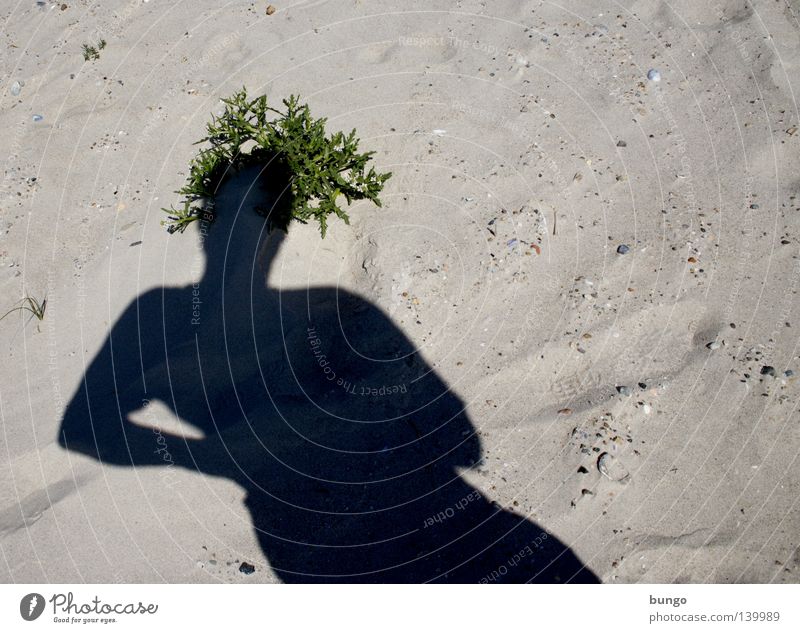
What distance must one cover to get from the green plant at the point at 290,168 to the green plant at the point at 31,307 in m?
1.33

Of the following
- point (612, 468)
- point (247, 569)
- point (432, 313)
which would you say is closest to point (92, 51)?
point (432, 313)

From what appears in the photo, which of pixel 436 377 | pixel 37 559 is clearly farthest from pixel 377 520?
pixel 37 559

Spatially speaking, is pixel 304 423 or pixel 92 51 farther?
pixel 92 51

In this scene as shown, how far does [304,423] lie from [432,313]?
1384 millimetres

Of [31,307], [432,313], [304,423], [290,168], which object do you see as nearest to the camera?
[304,423]

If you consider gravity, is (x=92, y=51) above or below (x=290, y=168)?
above

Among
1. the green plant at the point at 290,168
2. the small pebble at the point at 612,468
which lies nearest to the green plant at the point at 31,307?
the green plant at the point at 290,168

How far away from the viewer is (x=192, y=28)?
7699mm

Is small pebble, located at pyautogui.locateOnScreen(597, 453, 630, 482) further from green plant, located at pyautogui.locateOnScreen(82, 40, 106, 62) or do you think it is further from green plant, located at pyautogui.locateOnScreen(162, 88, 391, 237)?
green plant, located at pyautogui.locateOnScreen(82, 40, 106, 62)

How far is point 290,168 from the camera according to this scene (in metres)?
5.99

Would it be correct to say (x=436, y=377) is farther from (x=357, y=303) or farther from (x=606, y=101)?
(x=606, y=101)

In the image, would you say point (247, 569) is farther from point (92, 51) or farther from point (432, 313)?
point (92, 51)

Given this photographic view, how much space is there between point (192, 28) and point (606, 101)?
462 cm

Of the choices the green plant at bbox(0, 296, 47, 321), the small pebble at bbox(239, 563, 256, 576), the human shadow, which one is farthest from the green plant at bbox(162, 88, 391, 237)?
the small pebble at bbox(239, 563, 256, 576)
